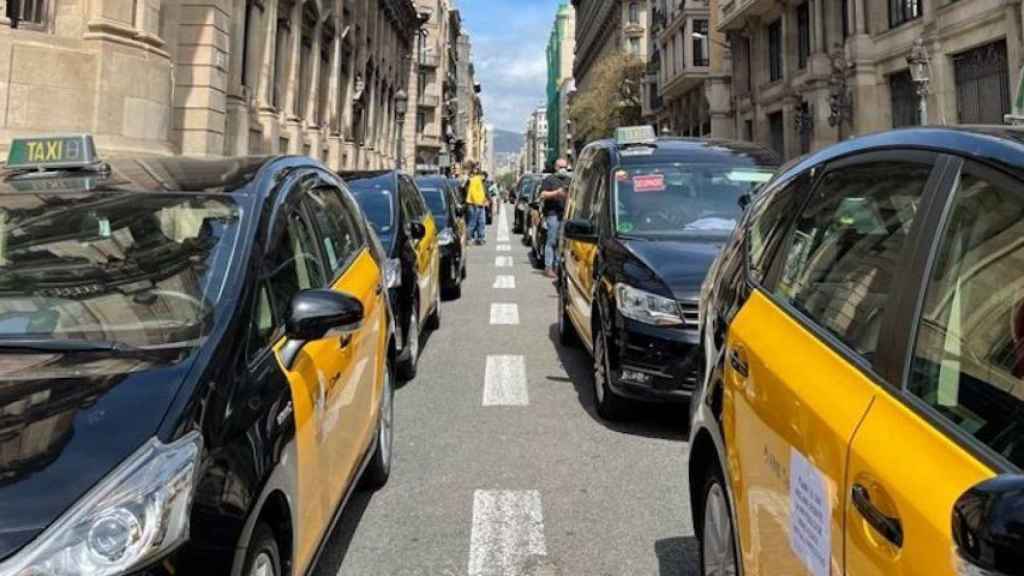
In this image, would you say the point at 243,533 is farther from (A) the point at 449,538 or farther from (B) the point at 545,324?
(B) the point at 545,324

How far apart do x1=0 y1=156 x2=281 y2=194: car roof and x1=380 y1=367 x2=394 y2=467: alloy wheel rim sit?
155 centimetres

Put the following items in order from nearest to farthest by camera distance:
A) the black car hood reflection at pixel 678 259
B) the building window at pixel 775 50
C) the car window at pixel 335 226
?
1. the car window at pixel 335 226
2. the black car hood reflection at pixel 678 259
3. the building window at pixel 775 50

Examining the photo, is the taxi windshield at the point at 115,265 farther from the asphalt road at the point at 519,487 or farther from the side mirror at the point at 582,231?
the side mirror at the point at 582,231

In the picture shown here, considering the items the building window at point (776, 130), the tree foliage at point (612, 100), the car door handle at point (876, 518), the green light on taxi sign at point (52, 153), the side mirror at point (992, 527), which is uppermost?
the tree foliage at point (612, 100)

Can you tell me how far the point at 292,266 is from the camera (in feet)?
10.3

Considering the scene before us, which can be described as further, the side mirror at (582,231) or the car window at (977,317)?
the side mirror at (582,231)

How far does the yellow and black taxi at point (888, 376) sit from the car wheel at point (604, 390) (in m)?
2.96

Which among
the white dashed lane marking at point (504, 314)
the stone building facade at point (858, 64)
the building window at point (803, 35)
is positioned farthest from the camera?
the building window at point (803, 35)

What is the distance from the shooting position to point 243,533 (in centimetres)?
201

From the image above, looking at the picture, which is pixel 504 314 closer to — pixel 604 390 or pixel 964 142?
pixel 604 390

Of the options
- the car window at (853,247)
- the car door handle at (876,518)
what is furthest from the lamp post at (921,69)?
the car door handle at (876,518)

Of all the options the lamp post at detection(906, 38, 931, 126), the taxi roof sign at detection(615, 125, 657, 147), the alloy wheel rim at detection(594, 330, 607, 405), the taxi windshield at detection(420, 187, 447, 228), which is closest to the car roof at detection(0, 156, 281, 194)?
the alloy wheel rim at detection(594, 330, 607, 405)

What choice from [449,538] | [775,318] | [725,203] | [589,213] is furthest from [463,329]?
[775,318]

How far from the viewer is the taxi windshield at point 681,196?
651 centimetres
